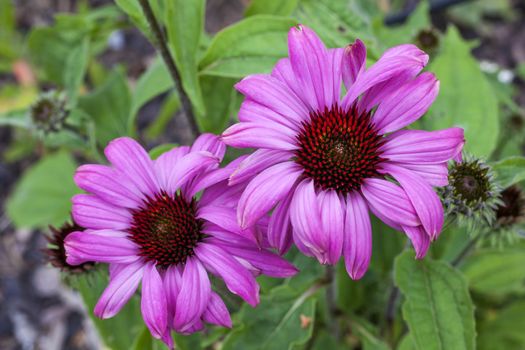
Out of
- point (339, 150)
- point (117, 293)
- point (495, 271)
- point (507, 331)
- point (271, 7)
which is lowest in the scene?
point (507, 331)

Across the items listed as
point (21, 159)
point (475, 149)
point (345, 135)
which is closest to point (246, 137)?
point (345, 135)

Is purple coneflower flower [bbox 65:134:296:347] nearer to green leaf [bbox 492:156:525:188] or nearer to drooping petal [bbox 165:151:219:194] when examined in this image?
drooping petal [bbox 165:151:219:194]

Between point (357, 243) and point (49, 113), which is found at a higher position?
point (49, 113)

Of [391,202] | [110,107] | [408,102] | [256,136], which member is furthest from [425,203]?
[110,107]

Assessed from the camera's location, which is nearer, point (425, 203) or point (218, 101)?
point (425, 203)

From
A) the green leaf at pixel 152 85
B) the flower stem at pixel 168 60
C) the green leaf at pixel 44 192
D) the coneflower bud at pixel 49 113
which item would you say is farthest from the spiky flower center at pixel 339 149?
the green leaf at pixel 44 192

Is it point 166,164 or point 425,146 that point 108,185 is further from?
point 425,146

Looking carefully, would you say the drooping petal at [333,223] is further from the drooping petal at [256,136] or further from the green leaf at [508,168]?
the green leaf at [508,168]
